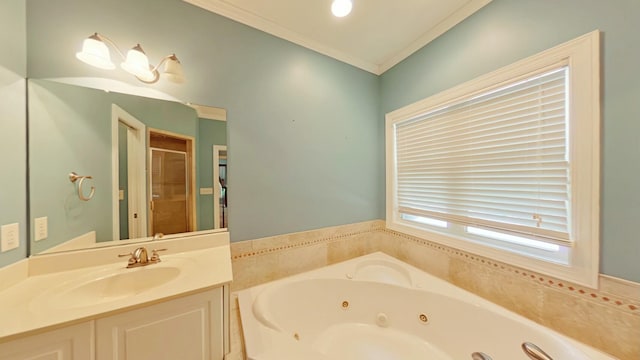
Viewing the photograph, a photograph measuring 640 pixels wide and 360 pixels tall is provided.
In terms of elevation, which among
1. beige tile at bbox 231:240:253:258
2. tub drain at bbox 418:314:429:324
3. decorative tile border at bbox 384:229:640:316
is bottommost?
tub drain at bbox 418:314:429:324

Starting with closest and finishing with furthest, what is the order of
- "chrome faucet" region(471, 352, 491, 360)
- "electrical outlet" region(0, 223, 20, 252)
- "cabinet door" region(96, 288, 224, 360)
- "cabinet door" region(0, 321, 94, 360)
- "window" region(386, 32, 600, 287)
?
"cabinet door" region(0, 321, 94, 360)
"cabinet door" region(96, 288, 224, 360)
"electrical outlet" region(0, 223, 20, 252)
"window" region(386, 32, 600, 287)
"chrome faucet" region(471, 352, 491, 360)

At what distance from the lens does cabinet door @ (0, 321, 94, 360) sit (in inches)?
24.2

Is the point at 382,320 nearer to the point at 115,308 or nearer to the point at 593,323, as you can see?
the point at 593,323

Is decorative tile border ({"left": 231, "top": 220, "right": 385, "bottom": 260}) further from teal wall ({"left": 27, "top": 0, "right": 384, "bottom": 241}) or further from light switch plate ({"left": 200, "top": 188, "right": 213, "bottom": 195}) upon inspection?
light switch plate ({"left": 200, "top": 188, "right": 213, "bottom": 195})

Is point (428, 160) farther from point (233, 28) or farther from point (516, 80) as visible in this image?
point (233, 28)

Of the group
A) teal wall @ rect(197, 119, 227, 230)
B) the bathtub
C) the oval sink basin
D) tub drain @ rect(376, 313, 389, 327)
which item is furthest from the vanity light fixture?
tub drain @ rect(376, 313, 389, 327)

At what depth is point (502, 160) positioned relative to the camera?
128 cm

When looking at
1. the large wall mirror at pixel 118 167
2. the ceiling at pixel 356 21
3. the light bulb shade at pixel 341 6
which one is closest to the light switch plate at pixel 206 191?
the large wall mirror at pixel 118 167

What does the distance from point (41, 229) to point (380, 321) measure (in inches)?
83.6

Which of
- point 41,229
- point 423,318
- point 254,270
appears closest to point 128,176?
point 41,229

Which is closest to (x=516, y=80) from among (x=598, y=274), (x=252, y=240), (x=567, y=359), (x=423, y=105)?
(x=423, y=105)

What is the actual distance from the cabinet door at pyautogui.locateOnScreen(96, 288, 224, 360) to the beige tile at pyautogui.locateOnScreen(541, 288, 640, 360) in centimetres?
170

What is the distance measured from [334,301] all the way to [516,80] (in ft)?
6.32

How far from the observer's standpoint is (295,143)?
1696mm
